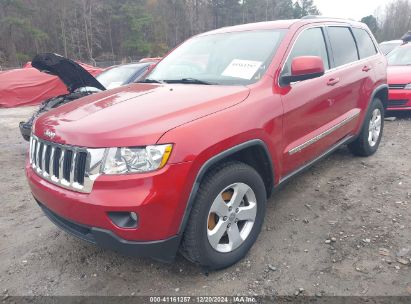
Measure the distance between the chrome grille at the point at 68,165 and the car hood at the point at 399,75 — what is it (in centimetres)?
648

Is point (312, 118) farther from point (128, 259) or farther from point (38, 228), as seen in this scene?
point (38, 228)

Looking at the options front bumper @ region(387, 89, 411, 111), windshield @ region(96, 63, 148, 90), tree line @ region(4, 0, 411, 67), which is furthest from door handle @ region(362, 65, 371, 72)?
tree line @ region(4, 0, 411, 67)

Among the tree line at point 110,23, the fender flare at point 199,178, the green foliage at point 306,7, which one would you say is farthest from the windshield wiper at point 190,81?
the green foliage at point 306,7

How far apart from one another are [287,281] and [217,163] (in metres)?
1.00

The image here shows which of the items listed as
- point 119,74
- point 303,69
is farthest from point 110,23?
point 303,69

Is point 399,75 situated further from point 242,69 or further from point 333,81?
point 242,69

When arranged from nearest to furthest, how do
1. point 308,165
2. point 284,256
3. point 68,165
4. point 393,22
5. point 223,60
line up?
point 68,165 < point 284,256 < point 223,60 < point 308,165 < point 393,22

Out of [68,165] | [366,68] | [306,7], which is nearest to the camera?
[68,165]

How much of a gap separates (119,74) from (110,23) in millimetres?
50641

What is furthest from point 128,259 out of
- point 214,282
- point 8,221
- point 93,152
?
point 8,221

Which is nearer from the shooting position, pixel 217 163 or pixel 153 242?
pixel 153 242

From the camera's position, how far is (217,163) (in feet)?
8.36

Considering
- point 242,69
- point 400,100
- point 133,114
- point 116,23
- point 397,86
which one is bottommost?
point 400,100

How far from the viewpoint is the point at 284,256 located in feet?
9.32
